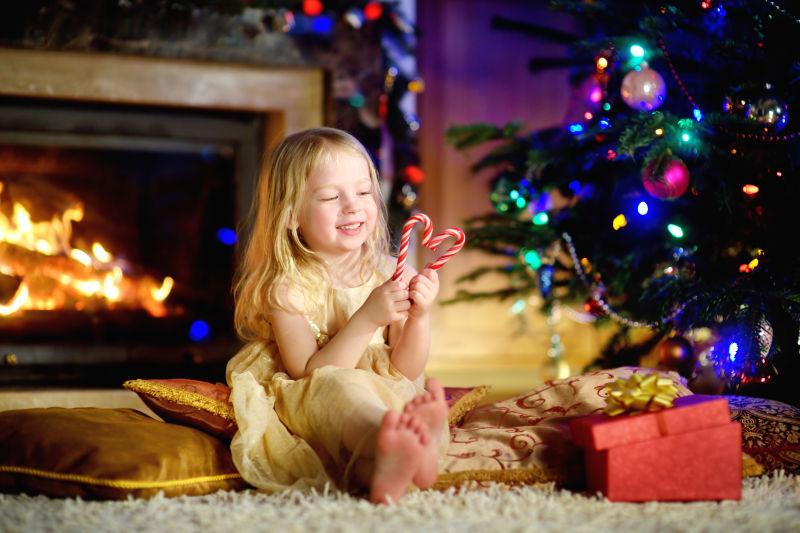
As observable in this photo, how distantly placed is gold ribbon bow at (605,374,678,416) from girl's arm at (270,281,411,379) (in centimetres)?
45

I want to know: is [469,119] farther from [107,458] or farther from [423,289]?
[107,458]

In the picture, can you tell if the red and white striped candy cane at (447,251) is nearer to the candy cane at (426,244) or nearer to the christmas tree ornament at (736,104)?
the candy cane at (426,244)

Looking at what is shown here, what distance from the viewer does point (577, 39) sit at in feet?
8.73

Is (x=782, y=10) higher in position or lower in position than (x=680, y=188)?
higher

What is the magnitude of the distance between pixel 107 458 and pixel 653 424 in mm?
991

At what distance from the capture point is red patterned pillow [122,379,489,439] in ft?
6.06

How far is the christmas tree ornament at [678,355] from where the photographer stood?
2.34 metres

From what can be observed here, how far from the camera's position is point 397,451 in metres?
1.43

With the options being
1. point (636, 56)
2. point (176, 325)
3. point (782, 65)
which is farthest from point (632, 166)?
point (176, 325)

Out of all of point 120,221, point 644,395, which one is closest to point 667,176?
point 644,395

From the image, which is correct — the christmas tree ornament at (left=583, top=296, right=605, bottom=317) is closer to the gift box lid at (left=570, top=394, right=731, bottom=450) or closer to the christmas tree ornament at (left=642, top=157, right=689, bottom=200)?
the christmas tree ornament at (left=642, top=157, right=689, bottom=200)

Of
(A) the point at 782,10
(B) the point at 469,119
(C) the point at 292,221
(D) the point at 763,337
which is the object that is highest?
(B) the point at 469,119

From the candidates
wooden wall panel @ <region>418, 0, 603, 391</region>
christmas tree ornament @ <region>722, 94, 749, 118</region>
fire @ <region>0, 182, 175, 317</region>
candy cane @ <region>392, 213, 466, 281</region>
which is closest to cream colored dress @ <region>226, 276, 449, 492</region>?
candy cane @ <region>392, 213, 466, 281</region>

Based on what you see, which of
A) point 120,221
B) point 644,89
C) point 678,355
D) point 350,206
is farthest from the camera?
point 120,221
